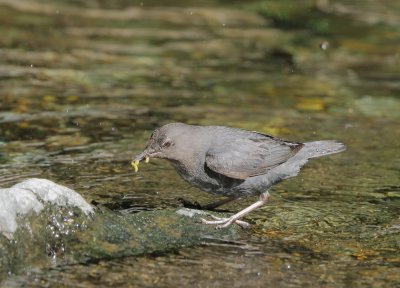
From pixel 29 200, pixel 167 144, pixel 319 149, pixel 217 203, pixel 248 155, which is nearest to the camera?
pixel 29 200

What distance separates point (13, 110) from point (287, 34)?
4.62 m

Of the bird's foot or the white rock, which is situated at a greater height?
the white rock

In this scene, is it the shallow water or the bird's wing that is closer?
the shallow water

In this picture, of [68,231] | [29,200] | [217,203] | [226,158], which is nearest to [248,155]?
[226,158]

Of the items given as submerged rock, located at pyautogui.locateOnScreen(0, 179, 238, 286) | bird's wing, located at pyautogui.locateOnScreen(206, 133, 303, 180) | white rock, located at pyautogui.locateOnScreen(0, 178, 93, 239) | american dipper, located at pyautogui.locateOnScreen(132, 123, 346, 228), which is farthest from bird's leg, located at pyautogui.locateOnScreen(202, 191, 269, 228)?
white rock, located at pyautogui.locateOnScreen(0, 178, 93, 239)

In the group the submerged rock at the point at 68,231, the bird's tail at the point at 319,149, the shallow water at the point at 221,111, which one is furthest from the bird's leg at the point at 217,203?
the bird's tail at the point at 319,149

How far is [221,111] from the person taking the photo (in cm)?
922

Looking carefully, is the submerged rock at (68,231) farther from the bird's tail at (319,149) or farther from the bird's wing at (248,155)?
the bird's tail at (319,149)

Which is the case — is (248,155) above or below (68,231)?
above

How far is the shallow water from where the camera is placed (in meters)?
5.40

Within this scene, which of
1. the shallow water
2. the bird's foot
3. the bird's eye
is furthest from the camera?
the bird's eye

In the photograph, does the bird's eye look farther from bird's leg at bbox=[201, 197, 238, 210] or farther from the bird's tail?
the bird's tail

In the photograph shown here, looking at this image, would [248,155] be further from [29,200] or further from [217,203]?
[29,200]

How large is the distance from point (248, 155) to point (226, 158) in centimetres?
28
